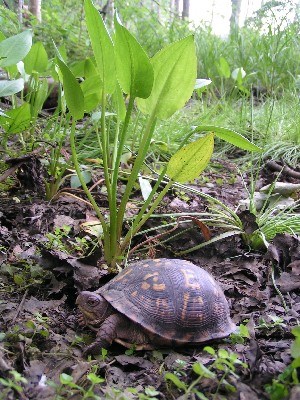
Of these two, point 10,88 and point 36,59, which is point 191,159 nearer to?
point 10,88

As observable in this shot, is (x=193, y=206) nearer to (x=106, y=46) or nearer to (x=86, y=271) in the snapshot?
(x=86, y=271)

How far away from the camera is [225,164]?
4008 millimetres

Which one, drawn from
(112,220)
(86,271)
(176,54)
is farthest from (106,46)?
(86,271)

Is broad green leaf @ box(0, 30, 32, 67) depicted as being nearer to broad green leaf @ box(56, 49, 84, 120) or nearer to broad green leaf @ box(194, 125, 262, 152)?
broad green leaf @ box(56, 49, 84, 120)

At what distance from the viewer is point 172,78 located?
1890mm

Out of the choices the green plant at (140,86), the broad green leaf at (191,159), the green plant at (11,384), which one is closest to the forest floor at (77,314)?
the green plant at (11,384)

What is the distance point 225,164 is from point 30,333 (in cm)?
289

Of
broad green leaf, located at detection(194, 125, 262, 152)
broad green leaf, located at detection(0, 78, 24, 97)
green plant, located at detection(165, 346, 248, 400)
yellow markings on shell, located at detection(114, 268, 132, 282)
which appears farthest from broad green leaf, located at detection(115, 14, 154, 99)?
green plant, located at detection(165, 346, 248, 400)

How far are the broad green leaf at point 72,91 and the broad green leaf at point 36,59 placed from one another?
3.34 feet

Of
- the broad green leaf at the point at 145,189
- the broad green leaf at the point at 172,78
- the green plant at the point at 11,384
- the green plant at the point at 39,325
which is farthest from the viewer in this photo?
the broad green leaf at the point at 145,189

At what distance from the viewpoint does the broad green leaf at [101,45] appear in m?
1.74

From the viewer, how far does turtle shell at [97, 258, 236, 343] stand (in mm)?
1565

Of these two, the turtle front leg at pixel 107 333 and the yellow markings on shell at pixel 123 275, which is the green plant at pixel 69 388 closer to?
the turtle front leg at pixel 107 333

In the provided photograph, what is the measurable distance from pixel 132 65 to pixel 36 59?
1.28 metres
